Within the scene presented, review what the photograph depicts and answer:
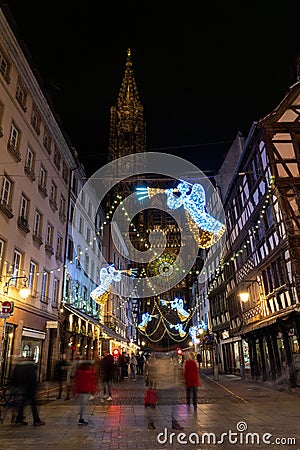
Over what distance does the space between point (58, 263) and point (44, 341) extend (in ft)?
16.0

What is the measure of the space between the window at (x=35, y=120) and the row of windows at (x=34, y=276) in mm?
7204

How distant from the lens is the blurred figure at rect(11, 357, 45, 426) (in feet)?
26.7

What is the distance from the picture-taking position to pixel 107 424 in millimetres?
8375

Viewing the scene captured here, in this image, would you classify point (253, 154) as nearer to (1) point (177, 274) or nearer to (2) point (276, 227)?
(2) point (276, 227)

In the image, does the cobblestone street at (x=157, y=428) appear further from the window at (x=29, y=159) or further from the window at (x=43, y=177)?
the window at (x=43, y=177)

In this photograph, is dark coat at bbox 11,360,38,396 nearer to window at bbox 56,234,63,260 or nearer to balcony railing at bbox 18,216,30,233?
balcony railing at bbox 18,216,30,233

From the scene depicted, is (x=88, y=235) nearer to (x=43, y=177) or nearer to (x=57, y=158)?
(x=57, y=158)

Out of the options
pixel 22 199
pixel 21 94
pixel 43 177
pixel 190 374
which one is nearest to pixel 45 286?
pixel 22 199

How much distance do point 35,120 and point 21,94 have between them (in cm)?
194

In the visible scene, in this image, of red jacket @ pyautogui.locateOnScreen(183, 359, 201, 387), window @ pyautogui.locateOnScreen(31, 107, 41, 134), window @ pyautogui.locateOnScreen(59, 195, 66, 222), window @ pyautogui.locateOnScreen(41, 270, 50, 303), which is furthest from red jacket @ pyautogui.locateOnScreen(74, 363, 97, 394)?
window @ pyautogui.locateOnScreen(59, 195, 66, 222)

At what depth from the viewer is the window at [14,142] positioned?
1596cm

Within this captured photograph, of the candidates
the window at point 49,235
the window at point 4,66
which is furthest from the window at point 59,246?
the window at point 4,66

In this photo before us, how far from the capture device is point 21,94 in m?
17.9

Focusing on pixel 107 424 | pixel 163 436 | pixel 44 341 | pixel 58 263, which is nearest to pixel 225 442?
pixel 163 436
